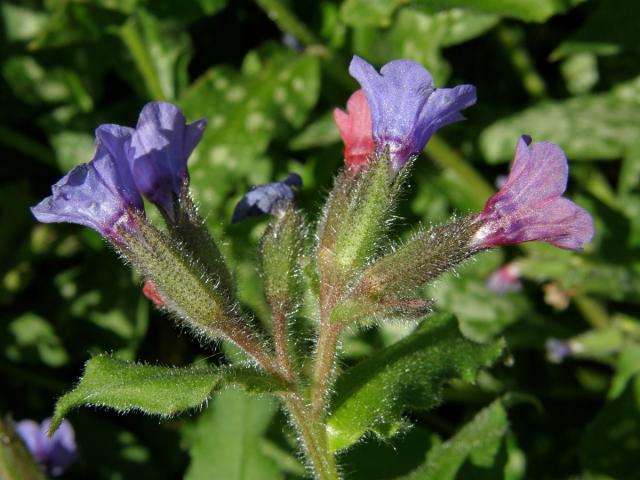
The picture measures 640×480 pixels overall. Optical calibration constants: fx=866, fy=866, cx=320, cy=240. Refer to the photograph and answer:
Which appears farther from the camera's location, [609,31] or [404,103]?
[609,31]

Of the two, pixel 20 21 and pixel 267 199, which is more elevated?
pixel 20 21

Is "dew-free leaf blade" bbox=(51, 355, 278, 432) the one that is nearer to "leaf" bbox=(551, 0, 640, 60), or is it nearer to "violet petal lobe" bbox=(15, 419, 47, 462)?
"violet petal lobe" bbox=(15, 419, 47, 462)

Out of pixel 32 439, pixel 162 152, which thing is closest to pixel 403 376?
pixel 162 152

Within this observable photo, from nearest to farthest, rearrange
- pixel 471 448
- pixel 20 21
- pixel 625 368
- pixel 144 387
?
pixel 144 387 < pixel 471 448 < pixel 625 368 < pixel 20 21

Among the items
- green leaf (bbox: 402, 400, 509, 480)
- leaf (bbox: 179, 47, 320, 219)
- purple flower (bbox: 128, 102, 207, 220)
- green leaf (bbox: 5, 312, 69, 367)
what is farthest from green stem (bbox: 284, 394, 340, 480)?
green leaf (bbox: 5, 312, 69, 367)

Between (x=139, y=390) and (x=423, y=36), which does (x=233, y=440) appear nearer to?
(x=139, y=390)

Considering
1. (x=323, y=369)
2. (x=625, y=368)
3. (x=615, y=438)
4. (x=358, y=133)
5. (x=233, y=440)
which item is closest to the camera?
(x=323, y=369)

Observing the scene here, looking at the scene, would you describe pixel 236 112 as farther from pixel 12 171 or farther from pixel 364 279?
pixel 364 279
